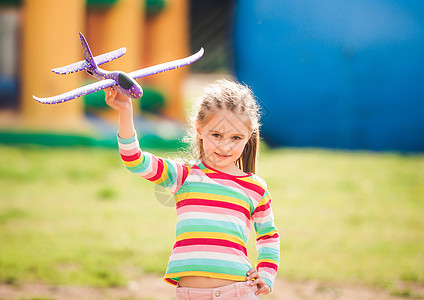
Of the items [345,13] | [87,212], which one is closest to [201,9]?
[345,13]

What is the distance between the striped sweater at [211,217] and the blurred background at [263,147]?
1.23ft

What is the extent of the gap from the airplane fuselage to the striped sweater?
0.59ft

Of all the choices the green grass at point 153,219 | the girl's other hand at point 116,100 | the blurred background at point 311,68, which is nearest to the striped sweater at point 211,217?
the girl's other hand at point 116,100

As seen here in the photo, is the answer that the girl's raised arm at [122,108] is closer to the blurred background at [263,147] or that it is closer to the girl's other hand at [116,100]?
the girl's other hand at [116,100]

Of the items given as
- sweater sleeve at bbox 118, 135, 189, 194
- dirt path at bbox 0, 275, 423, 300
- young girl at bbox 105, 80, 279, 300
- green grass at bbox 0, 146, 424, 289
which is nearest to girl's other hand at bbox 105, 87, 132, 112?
young girl at bbox 105, 80, 279, 300

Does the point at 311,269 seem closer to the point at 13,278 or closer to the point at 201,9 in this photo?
the point at 13,278

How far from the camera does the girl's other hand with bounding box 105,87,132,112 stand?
1695mm

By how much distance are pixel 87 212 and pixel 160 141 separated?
8.83 ft

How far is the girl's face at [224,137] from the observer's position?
1875mm

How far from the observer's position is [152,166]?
184cm

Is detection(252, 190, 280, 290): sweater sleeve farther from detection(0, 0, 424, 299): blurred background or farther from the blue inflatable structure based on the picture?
the blue inflatable structure

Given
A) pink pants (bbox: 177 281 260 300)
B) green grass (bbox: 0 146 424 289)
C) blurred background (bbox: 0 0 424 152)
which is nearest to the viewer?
pink pants (bbox: 177 281 260 300)

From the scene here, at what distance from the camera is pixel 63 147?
6711 mm

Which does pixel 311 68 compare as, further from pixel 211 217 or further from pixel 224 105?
pixel 211 217
